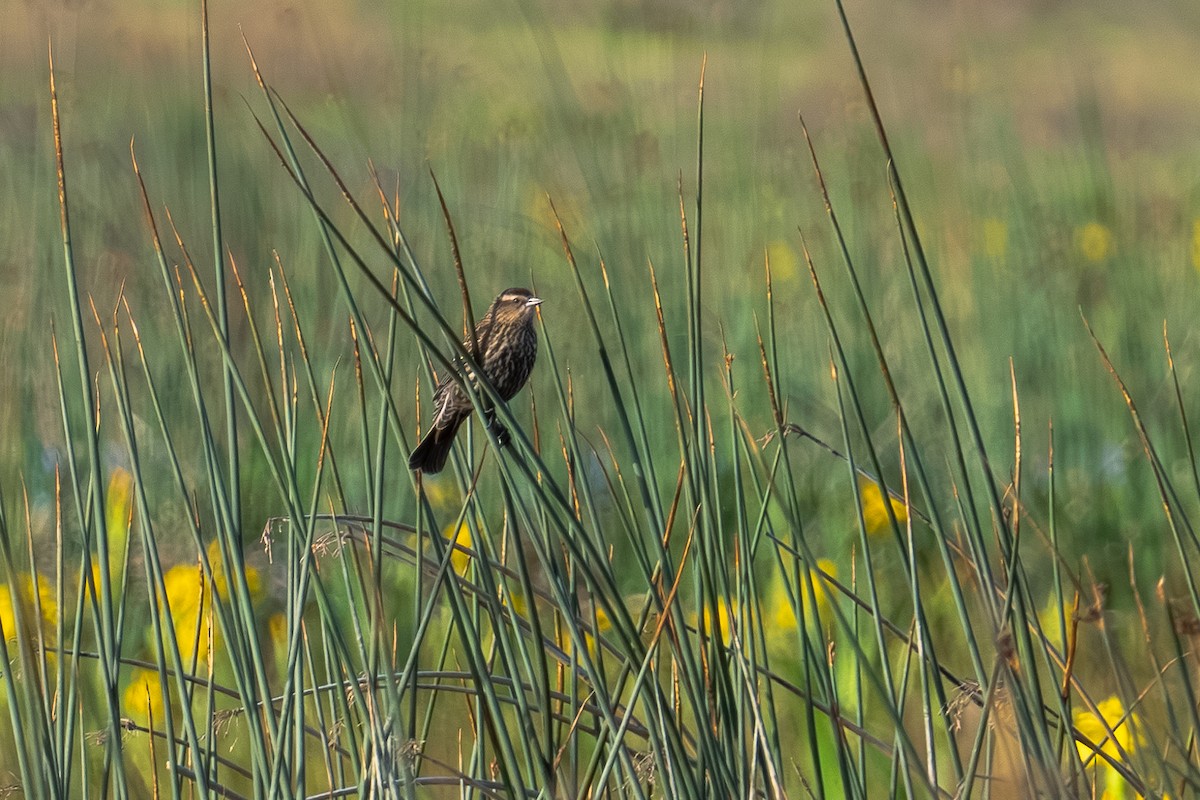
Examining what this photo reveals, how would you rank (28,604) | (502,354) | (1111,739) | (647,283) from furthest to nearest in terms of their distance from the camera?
(647,283) < (502,354) < (28,604) < (1111,739)

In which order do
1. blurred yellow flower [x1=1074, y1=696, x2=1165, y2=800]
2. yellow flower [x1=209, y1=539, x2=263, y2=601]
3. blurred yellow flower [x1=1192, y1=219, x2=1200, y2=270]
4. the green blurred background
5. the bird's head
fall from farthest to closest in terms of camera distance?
1. blurred yellow flower [x1=1192, y1=219, x2=1200, y2=270]
2. the green blurred background
3. the bird's head
4. yellow flower [x1=209, y1=539, x2=263, y2=601]
5. blurred yellow flower [x1=1074, y1=696, x2=1165, y2=800]

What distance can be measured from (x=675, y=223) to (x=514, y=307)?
85 centimetres

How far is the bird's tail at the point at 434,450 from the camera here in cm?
198

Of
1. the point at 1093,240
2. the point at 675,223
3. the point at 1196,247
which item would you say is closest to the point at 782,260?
the point at 675,223

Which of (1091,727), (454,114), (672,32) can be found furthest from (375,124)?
(1091,727)

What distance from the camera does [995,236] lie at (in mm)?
3744

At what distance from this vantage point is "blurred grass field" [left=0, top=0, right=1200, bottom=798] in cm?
238

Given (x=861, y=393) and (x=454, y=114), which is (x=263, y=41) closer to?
(x=454, y=114)


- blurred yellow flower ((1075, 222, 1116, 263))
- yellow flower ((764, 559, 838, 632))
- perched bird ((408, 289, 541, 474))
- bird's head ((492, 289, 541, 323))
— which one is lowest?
yellow flower ((764, 559, 838, 632))

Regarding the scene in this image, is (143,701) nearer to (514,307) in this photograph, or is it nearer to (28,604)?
(28,604)

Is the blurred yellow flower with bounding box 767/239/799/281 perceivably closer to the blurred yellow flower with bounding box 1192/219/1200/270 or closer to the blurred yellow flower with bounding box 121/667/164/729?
the blurred yellow flower with bounding box 1192/219/1200/270

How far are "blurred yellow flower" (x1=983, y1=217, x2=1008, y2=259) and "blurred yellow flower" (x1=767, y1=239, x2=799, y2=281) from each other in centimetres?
50

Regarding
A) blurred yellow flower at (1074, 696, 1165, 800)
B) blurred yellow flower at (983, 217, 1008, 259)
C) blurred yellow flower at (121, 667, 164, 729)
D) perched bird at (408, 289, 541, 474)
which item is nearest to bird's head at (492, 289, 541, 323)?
perched bird at (408, 289, 541, 474)

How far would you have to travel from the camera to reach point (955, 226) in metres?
3.69
